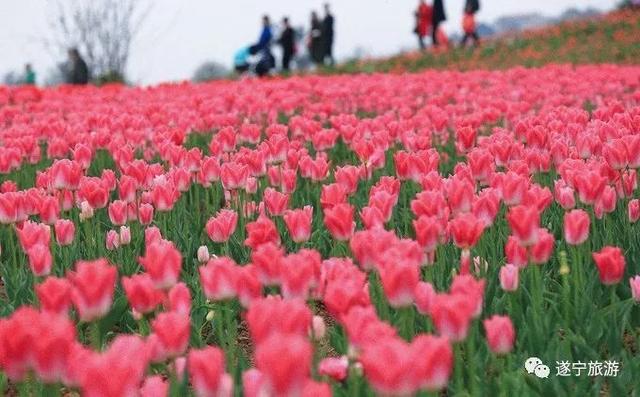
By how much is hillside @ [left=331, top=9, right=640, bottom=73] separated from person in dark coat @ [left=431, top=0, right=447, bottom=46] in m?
1.43

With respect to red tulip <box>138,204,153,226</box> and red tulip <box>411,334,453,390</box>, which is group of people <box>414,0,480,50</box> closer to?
red tulip <box>138,204,153,226</box>

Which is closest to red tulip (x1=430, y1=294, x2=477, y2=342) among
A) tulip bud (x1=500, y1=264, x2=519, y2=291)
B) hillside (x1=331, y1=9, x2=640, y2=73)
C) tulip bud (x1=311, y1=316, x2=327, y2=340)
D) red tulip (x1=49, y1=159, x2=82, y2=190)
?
tulip bud (x1=311, y1=316, x2=327, y2=340)

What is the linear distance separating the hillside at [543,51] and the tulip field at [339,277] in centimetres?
1747

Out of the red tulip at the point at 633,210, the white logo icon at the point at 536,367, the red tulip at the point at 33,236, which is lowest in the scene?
the white logo icon at the point at 536,367

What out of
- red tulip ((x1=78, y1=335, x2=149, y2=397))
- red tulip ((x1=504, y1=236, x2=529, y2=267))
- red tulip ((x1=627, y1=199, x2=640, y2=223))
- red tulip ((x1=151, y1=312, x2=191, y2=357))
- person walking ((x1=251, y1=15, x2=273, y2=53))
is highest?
person walking ((x1=251, y1=15, x2=273, y2=53))

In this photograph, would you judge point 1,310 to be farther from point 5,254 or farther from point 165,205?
point 5,254

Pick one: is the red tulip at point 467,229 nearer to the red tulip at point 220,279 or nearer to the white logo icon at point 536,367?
the white logo icon at point 536,367

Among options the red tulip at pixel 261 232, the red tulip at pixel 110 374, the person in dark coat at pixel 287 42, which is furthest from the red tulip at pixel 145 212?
the person in dark coat at pixel 287 42

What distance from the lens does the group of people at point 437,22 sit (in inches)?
1057

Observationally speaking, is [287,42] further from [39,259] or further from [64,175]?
[39,259]

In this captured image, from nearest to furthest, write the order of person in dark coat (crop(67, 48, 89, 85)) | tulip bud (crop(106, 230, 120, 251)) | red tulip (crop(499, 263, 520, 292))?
red tulip (crop(499, 263, 520, 292))
tulip bud (crop(106, 230, 120, 251))
person in dark coat (crop(67, 48, 89, 85))

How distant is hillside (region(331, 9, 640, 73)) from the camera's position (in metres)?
22.3

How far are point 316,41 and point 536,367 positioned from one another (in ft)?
85.1

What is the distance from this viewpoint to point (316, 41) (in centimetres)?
2781
